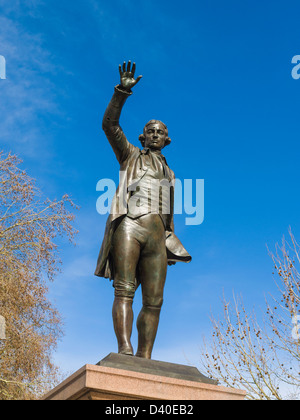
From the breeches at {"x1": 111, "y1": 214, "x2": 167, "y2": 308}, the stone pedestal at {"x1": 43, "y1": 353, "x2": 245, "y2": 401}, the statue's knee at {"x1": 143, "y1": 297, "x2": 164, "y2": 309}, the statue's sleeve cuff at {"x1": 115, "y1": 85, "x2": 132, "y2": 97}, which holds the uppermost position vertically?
the statue's sleeve cuff at {"x1": 115, "y1": 85, "x2": 132, "y2": 97}

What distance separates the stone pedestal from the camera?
15.6 feet

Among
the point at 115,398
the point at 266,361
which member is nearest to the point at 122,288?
the point at 115,398

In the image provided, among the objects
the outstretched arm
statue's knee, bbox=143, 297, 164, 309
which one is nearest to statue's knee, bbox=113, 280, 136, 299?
statue's knee, bbox=143, 297, 164, 309

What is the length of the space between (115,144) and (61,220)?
8.82 meters

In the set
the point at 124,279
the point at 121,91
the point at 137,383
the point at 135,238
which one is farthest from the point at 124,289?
the point at 121,91

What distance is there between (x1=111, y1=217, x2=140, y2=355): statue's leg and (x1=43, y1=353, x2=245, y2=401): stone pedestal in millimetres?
372

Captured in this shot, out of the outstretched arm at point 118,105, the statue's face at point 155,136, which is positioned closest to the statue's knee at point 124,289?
the outstretched arm at point 118,105

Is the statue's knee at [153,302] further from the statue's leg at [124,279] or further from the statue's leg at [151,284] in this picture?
the statue's leg at [124,279]

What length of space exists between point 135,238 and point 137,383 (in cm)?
156

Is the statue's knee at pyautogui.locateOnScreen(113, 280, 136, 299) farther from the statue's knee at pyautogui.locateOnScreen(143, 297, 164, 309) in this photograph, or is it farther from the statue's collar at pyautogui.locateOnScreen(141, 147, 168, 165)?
the statue's collar at pyautogui.locateOnScreen(141, 147, 168, 165)

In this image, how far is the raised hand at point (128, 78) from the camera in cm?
596

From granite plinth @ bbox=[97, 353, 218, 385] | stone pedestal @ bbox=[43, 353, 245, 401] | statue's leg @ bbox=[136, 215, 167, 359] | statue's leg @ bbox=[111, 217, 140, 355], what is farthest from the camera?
statue's leg @ bbox=[136, 215, 167, 359]

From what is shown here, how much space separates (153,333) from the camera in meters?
5.88
